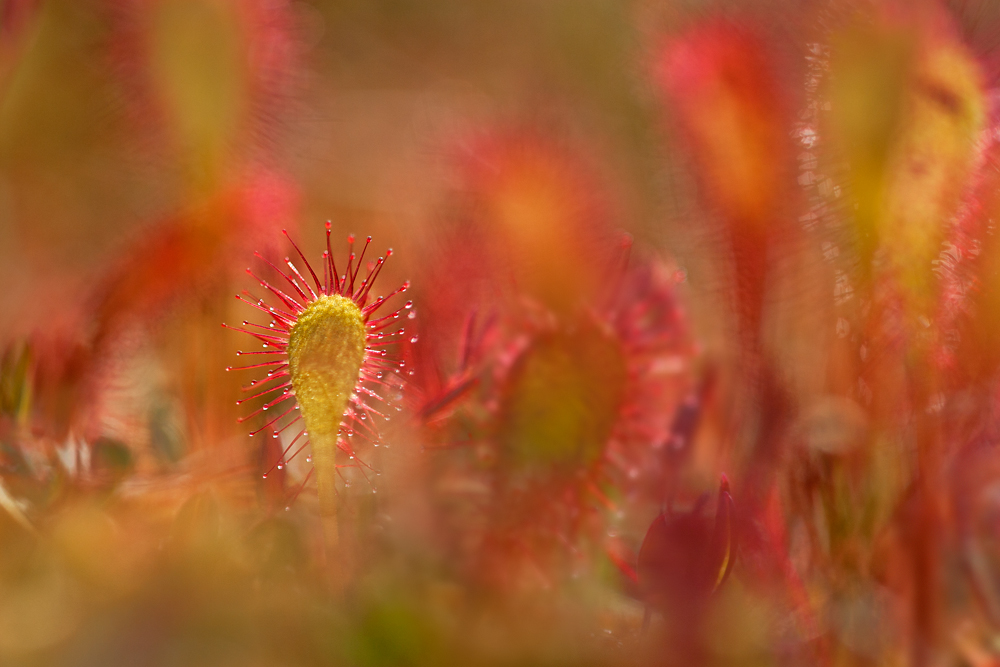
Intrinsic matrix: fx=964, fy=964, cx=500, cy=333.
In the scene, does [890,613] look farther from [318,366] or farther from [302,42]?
[302,42]

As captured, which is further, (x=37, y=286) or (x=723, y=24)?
(x=37, y=286)

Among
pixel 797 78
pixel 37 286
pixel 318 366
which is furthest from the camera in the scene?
pixel 37 286

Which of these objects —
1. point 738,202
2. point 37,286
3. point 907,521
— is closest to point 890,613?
point 907,521

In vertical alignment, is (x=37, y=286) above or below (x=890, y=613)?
above

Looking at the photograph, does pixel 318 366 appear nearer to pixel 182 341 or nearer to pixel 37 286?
pixel 182 341

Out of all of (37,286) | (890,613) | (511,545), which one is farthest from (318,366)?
(37,286)

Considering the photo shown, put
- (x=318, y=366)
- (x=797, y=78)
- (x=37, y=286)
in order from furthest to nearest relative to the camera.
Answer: (x=37, y=286), (x=797, y=78), (x=318, y=366)
